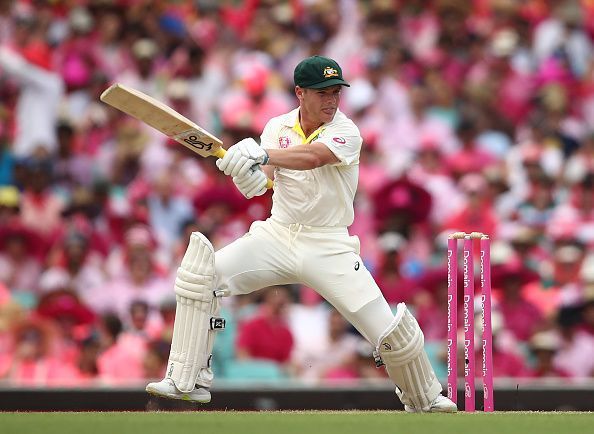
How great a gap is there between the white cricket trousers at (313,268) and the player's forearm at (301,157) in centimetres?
36

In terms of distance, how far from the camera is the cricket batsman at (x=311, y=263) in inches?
237

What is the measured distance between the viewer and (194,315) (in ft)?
19.8

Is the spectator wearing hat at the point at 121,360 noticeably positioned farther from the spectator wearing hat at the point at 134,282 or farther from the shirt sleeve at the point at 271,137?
the shirt sleeve at the point at 271,137

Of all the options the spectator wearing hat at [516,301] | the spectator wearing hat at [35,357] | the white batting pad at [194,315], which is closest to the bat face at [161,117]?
the white batting pad at [194,315]

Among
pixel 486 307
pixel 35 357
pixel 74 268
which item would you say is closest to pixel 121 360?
pixel 35 357

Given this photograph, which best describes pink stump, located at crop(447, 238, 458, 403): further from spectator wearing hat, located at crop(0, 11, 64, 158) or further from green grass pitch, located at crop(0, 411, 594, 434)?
spectator wearing hat, located at crop(0, 11, 64, 158)

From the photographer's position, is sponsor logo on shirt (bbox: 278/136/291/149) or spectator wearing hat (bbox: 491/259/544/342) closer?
sponsor logo on shirt (bbox: 278/136/291/149)

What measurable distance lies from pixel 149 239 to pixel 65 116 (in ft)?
5.91

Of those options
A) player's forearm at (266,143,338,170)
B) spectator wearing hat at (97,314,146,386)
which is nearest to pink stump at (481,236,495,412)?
player's forearm at (266,143,338,170)

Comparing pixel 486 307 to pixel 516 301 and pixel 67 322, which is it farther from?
pixel 67 322

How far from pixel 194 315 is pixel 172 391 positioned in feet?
1.08

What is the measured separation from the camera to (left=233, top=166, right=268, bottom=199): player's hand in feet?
19.0

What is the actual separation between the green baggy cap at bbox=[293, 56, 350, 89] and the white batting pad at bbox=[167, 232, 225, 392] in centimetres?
80

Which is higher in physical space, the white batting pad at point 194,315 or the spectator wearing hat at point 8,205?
the spectator wearing hat at point 8,205
